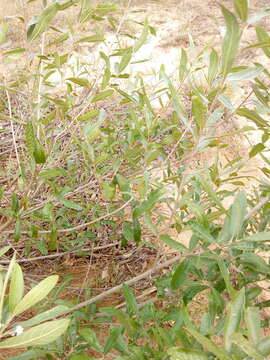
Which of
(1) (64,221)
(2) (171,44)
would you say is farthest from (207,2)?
(1) (64,221)

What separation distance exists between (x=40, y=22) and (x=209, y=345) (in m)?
0.94

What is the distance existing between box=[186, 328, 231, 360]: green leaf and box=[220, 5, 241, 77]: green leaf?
0.52 metres

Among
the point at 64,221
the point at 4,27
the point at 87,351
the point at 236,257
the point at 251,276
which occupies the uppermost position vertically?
the point at 4,27

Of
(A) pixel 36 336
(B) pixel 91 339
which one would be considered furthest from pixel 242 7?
(B) pixel 91 339

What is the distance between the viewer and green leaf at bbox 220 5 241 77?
73cm

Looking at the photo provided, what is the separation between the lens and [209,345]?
612 mm

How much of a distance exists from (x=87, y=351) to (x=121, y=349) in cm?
76

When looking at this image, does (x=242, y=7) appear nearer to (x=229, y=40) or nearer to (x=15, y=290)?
(x=229, y=40)

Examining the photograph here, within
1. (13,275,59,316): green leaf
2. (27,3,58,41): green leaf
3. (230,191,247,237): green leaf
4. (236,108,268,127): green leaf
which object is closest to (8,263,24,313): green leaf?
(13,275,59,316): green leaf

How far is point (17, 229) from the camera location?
54.9 inches

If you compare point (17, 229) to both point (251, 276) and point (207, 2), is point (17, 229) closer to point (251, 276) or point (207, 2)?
point (251, 276)

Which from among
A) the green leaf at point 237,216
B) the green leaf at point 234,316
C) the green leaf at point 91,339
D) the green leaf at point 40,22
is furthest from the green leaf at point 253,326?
the green leaf at point 40,22

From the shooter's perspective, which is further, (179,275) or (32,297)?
(179,275)

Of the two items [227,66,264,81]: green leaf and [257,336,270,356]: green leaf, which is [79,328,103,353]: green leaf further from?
[227,66,264,81]: green leaf
